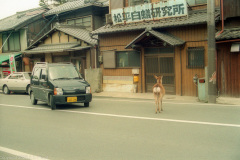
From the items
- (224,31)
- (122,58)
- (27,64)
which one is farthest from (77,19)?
(224,31)

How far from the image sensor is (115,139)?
6.82m

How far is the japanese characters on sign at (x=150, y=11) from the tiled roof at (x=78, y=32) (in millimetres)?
3903

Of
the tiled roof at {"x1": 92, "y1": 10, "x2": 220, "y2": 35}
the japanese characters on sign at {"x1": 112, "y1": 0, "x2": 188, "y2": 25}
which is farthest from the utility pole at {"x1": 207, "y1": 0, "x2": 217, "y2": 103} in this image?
the japanese characters on sign at {"x1": 112, "y1": 0, "x2": 188, "y2": 25}

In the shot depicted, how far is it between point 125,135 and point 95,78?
13313 millimetres

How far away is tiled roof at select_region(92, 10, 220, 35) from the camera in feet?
50.4

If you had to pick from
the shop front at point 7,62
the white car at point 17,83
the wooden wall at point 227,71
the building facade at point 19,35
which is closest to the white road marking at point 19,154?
the wooden wall at point 227,71

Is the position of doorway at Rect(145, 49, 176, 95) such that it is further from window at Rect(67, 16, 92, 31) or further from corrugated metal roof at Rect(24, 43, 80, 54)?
window at Rect(67, 16, 92, 31)

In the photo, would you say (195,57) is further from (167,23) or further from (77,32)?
(77,32)

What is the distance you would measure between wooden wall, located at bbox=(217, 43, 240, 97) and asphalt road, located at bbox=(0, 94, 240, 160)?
4.16 meters

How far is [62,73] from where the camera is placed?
13.2 metres

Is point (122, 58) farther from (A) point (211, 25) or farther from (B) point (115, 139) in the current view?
(B) point (115, 139)

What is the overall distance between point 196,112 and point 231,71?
5.24m

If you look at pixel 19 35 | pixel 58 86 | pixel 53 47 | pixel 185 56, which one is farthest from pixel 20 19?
pixel 58 86

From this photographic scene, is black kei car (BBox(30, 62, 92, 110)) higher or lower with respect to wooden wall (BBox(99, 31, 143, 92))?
lower
